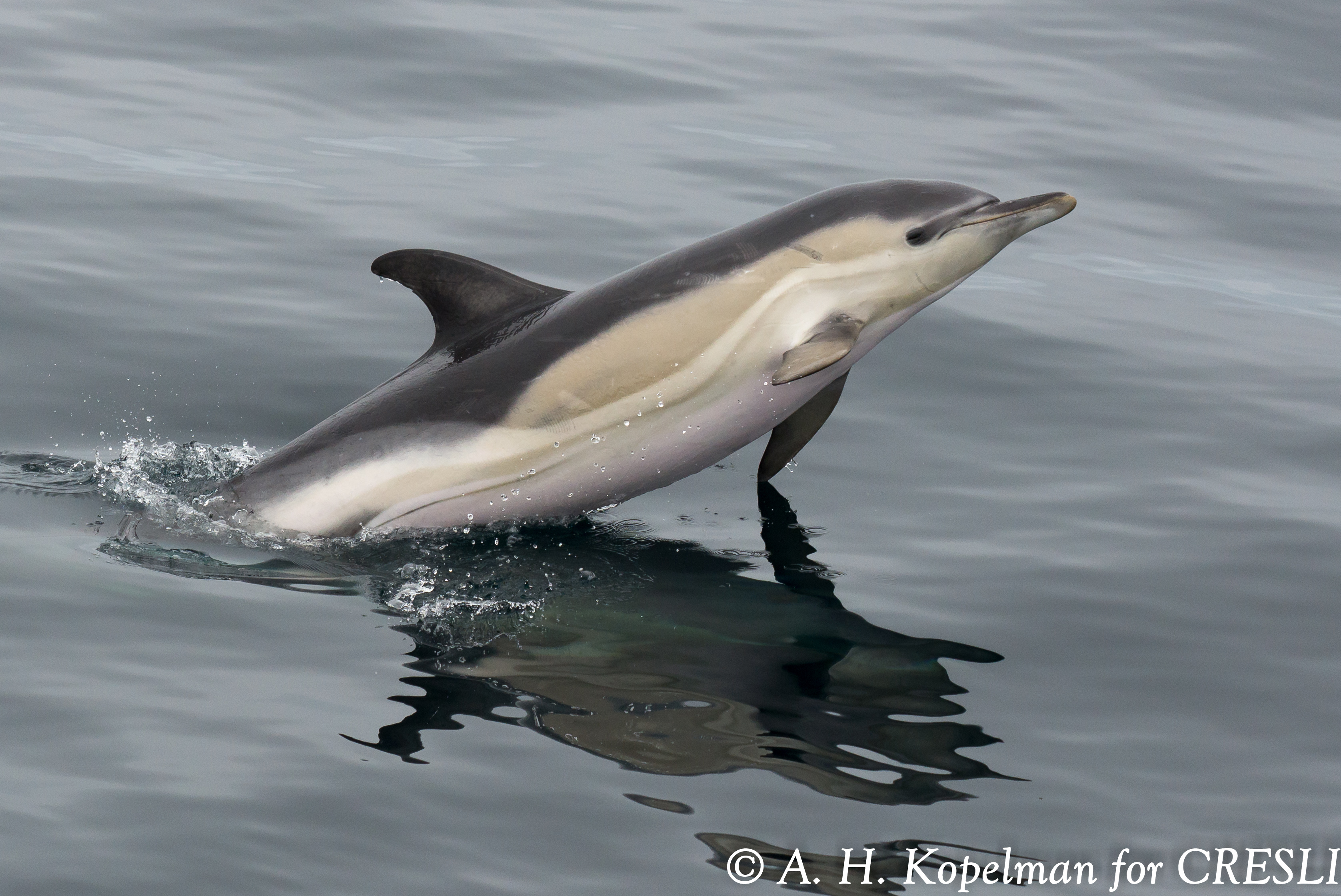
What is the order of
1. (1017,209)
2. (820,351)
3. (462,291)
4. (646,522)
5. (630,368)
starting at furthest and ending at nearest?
(646,522), (462,291), (1017,209), (630,368), (820,351)

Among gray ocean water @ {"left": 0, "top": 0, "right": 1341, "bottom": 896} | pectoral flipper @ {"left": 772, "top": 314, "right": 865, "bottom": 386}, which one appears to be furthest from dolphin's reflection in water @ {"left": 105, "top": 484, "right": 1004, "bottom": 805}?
pectoral flipper @ {"left": 772, "top": 314, "right": 865, "bottom": 386}

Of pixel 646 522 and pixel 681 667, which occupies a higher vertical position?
pixel 646 522

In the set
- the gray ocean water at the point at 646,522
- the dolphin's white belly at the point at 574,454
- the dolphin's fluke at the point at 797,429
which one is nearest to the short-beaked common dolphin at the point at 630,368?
the dolphin's white belly at the point at 574,454

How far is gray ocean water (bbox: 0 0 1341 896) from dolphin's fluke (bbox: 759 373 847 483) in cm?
25

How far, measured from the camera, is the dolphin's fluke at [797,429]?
8.87 m

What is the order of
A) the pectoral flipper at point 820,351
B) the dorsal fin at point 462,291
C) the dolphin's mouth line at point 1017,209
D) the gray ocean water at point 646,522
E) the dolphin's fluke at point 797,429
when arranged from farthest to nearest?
the dolphin's fluke at point 797,429 < the dorsal fin at point 462,291 < the dolphin's mouth line at point 1017,209 < the pectoral flipper at point 820,351 < the gray ocean water at point 646,522

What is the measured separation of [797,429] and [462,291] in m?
1.93

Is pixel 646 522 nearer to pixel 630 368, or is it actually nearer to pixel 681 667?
pixel 630 368

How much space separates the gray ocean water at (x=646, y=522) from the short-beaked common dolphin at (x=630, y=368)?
0.29 meters

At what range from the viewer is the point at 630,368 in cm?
800

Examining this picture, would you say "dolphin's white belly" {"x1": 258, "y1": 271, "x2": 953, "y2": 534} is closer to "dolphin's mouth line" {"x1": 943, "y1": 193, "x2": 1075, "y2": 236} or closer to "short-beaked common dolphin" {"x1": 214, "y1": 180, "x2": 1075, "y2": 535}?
"short-beaked common dolphin" {"x1": 214, "y1": 180, "x2": 1075, "y2": 535}

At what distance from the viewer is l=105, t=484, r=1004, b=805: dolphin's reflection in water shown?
6.16 m

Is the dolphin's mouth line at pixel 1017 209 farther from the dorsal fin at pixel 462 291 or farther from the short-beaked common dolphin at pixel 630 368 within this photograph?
the dorsal fin at pixel 462 291

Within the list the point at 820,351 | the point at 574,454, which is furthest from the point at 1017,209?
the point at 574,454
